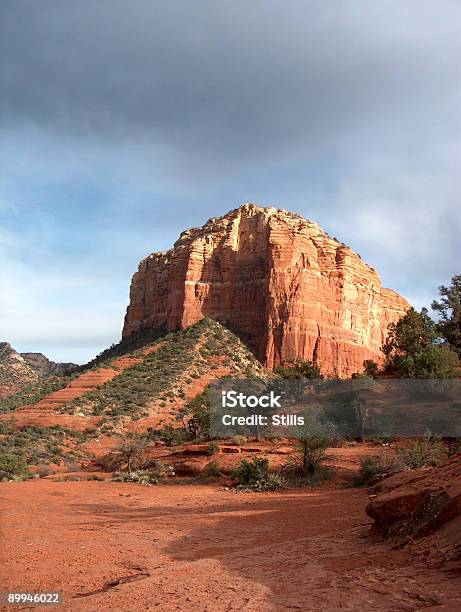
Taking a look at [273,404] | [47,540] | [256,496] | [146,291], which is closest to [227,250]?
[146,291]

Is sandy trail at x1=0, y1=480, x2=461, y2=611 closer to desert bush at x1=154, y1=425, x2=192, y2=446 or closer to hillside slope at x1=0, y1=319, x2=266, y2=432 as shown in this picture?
desert bush at x1=154, y1=425, x2=192, y2=446

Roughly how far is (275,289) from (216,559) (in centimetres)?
5369

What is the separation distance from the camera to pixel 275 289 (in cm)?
6050

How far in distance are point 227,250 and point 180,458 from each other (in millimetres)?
42359

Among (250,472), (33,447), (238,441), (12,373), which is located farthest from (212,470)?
(12,373)

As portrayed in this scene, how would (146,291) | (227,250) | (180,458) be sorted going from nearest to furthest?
(180,458)
(227,250)
(146,291)

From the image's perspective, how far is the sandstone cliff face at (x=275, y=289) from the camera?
60.2 m

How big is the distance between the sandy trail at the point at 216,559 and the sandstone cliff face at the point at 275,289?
149 feet

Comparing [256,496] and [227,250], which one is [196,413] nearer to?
[256,496]

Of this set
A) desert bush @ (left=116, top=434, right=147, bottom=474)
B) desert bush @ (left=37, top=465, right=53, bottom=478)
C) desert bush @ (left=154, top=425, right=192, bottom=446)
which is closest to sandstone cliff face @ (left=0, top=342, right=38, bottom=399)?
desert bush @ (left=154, top=425, right=192, bottom=446)

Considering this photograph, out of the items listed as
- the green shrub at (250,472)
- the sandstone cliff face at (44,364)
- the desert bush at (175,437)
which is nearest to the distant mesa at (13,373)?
the sandstone cliff face at (44,364)

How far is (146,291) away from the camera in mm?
74875

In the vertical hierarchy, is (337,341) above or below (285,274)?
below

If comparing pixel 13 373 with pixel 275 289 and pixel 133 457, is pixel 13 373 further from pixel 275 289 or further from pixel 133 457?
pixel 133 457
